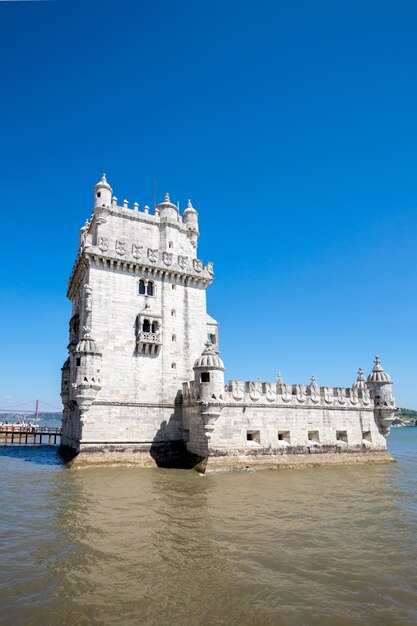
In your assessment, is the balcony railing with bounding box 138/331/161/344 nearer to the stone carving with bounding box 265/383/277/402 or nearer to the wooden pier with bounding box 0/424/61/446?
the stone carving with bounding box 265/383/277/402

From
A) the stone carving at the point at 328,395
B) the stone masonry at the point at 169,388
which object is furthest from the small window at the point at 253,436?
the stone carving at the point at 328,395

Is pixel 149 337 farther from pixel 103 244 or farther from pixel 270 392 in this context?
pixel 270 392

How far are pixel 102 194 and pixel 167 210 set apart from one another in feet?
17.8

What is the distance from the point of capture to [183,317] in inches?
1293

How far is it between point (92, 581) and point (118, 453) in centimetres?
1864

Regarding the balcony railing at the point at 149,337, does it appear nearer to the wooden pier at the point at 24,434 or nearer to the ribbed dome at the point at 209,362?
the ribbed dome at the point at 209,362

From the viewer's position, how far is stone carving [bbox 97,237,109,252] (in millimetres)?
30203

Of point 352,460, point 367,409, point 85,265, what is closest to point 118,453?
point 85,265

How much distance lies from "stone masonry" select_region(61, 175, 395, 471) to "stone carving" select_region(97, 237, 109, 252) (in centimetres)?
9

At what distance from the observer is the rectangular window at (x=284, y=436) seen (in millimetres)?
28953

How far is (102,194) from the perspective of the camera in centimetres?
3228

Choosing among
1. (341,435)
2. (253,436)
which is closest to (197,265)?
(253,436)

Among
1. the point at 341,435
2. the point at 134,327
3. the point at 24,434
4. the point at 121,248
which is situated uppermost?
the point at 121,248

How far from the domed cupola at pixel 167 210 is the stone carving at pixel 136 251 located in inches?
148
